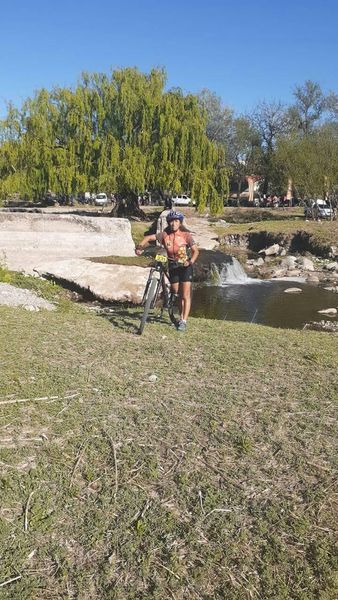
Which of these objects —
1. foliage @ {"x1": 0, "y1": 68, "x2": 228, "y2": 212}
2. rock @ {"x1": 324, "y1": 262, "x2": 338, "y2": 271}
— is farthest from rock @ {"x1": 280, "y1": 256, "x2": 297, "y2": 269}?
foliage @ {"x1": 0, "y1": 68, "x2": 228, "y2": 212}

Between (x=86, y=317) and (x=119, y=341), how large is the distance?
1827 millimetres

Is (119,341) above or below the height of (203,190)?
below

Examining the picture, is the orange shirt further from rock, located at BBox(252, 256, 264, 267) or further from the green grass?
rock, located at BBox(252, 256, 264, 267)

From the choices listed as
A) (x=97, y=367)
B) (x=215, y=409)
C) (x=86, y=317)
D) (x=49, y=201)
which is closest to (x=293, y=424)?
(x=215, y=409)

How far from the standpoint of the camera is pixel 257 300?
1747 centimetres

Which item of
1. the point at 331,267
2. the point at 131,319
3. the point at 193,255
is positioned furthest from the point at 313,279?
the point at 193,255

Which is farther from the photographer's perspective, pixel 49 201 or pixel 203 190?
pixel 49 201

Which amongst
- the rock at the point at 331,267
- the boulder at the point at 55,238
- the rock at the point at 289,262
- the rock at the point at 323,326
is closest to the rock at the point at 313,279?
the rock at the point at 331,267

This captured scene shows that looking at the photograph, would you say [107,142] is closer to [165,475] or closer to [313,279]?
[313,279]

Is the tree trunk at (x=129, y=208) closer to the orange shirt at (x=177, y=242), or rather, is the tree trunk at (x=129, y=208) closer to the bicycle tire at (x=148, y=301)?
the orange shirt at (x=177, y=242)

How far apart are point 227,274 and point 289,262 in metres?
5.98

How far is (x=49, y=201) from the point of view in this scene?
48.5 m

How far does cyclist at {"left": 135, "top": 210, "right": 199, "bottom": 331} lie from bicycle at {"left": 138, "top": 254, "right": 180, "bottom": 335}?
0.11 metres

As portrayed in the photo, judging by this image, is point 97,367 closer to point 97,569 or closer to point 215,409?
point 215,409
